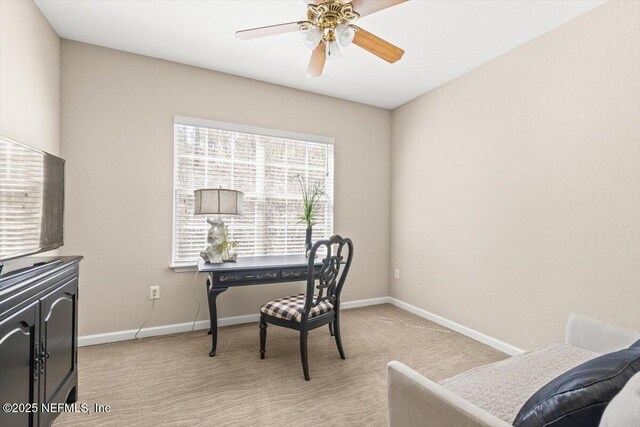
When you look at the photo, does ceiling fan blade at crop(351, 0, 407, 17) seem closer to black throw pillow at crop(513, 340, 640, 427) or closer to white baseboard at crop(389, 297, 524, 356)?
black throw pillow at crop(513, 340, 640, 427)

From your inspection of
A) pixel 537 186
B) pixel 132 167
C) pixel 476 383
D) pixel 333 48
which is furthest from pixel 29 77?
pixel 537 186

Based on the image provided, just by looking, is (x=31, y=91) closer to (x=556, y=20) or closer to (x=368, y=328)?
(x=368, y=328)

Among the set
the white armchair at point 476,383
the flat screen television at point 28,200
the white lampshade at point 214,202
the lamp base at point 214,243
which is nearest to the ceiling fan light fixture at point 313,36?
the white lampshade at point 214,202

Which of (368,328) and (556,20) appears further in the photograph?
(368,328)

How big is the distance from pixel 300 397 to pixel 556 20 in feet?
10.8

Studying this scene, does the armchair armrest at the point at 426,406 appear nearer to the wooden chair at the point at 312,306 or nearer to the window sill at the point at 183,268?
the wooden chair at the point at 312,306

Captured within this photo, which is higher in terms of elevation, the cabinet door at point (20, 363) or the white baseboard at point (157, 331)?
the cabinet door at point (20, 363)

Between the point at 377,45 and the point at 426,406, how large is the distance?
77.6 inches

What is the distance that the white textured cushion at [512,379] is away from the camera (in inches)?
47.5

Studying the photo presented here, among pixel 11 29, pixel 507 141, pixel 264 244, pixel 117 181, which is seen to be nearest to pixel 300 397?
pixel 264 244

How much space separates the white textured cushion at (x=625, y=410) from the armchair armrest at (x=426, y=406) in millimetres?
285

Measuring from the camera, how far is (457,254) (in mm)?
3240

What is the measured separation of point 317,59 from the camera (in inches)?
84.4

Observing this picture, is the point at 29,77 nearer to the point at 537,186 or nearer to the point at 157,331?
the point at 157,331
